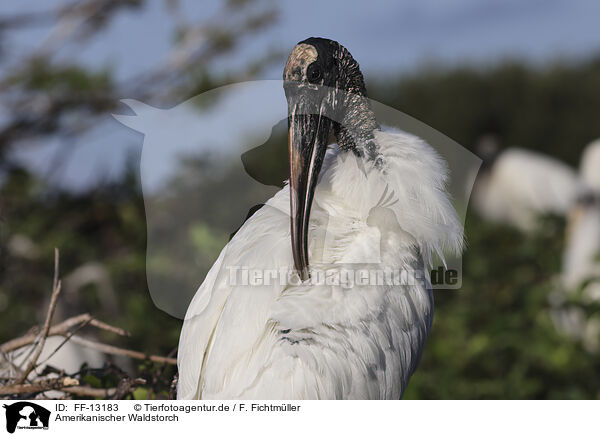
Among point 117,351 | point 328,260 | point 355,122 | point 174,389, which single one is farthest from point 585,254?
point 117,351

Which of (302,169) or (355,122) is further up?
(355,122)

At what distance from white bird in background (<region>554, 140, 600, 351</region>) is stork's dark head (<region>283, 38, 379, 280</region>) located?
1.43 m

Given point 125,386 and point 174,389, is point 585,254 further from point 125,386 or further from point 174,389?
point 125,386

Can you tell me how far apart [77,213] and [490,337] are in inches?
83.9

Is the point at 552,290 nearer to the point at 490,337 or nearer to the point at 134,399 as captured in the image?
the point at 490,337

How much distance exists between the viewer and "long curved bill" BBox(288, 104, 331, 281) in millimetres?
1264

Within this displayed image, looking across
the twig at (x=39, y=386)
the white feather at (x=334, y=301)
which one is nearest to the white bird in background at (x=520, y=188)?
the white feather at (x=334, y=301)

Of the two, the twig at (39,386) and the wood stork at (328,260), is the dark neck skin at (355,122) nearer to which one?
the wood stork at (328,260)
